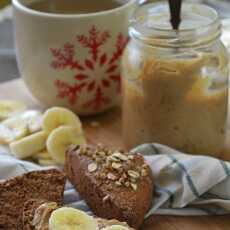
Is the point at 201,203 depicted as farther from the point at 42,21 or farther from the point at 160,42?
the point at 42,21

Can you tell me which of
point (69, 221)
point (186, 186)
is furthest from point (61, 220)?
point (186, 186)

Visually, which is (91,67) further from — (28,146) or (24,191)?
(24,191)

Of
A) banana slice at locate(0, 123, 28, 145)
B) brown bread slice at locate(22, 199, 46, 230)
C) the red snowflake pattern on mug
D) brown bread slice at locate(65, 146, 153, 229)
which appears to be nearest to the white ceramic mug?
the red snowflake pattern on mug

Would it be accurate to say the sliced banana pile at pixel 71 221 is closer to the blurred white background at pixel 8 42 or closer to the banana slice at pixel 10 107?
the banana slice at pixel 10 107

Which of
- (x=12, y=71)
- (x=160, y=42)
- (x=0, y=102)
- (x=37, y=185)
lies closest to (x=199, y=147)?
(x=160, y=42)

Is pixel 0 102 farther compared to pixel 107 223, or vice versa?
pixel 0 102

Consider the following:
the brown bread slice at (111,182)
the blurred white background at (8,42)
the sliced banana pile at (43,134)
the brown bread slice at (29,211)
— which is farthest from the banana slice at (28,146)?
the blurred white background at (8,42)
